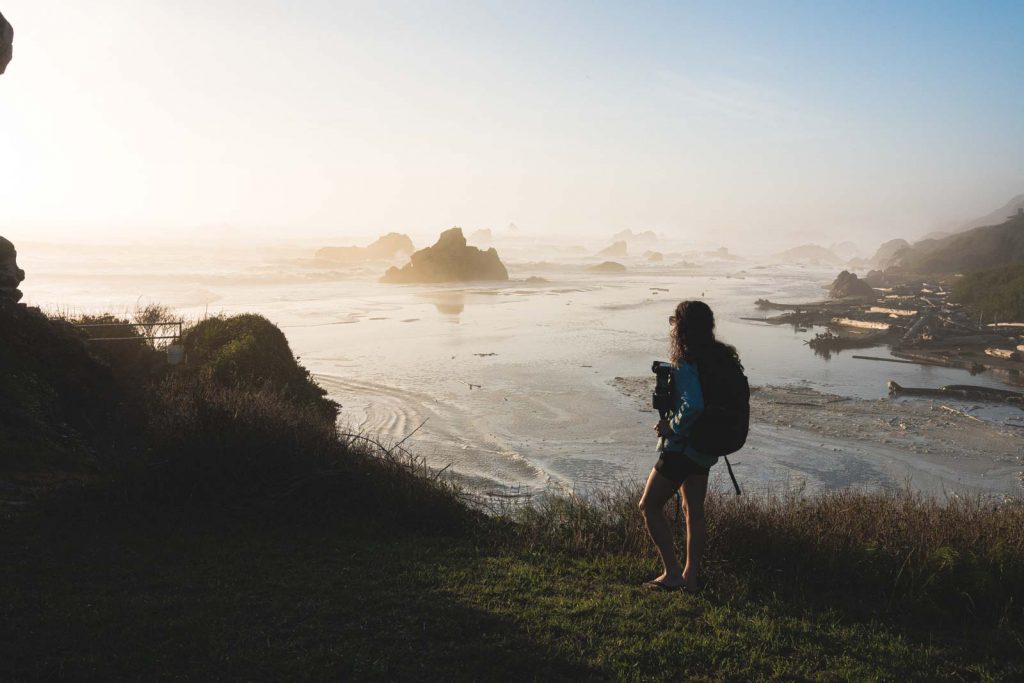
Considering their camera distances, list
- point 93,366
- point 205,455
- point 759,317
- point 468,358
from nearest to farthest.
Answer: point 205,455, point 93,366, point 468,358, point 759,317

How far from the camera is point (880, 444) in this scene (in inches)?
581

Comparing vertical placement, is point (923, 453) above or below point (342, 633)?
below

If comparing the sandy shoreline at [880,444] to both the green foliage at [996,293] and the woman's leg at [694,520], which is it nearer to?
the woman's leg at [694,520]

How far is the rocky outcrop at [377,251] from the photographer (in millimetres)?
100000

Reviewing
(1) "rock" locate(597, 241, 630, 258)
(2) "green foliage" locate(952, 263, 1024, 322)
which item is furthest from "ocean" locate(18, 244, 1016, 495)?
(1) "rock" locate(597, 241, 630, 258)

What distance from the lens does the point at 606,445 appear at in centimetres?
1456

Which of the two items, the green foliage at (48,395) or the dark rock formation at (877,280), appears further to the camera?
the dark rock formation at (877,280)

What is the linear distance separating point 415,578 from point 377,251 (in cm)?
10859

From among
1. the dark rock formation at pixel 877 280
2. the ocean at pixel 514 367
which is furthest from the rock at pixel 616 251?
the ocean at pixel 514 367

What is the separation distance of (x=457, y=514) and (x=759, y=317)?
1438 inches

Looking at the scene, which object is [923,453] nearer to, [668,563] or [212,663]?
[668,563]

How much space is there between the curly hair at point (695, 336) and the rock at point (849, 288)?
180ft

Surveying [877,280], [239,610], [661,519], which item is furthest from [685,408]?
[877,280]

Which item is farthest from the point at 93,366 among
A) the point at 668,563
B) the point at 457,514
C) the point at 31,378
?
the point at 668,563
